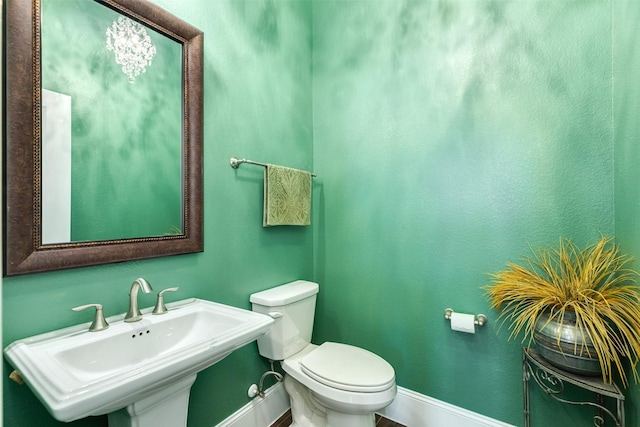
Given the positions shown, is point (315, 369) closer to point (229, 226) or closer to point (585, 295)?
point (229, 226)

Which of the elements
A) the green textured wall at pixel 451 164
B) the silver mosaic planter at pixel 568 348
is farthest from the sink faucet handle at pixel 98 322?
the silver mosaic planter at pixel 568 348

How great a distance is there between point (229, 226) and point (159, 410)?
0.78m

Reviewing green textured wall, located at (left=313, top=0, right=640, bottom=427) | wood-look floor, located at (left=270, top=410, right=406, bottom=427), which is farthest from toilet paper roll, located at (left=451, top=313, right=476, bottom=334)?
wood-look floor, located at (left=270, top=410, right=406, bottom=427)

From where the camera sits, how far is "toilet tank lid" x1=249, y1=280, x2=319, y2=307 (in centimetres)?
151

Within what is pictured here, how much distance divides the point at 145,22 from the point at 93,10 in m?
0.17

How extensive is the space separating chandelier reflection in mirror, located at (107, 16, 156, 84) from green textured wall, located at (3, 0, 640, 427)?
0.21 meters

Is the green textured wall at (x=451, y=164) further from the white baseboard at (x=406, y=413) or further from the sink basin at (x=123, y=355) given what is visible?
the sink basin at (x=123, y=355)

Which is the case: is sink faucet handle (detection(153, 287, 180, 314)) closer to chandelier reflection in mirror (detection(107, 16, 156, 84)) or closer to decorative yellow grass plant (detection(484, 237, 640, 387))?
chandelier reflection in mirror (detection(107, 16, 156, 84))

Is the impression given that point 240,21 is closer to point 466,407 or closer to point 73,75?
point 73,75

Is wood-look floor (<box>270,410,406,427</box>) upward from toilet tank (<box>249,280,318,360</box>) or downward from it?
downward

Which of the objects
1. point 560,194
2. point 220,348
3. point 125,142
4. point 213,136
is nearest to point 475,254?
point 560,194

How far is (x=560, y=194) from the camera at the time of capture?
1331mm

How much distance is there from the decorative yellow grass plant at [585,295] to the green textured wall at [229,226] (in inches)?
46.6

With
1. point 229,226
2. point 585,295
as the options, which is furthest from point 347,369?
point 585,295
